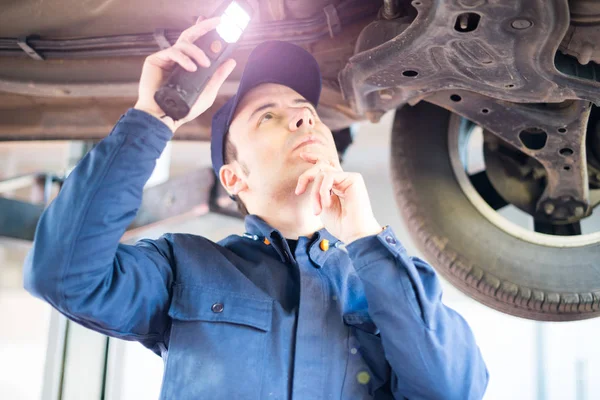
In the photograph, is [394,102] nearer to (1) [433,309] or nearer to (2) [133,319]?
(1) [433,309]

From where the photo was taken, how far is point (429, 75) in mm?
913

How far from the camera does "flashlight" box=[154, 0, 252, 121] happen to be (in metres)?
0.75

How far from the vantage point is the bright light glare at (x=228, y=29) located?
30.0 inches

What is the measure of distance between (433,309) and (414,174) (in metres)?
0.53

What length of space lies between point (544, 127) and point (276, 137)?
485mm

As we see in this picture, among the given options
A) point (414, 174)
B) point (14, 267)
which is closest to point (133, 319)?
point (414, 174)

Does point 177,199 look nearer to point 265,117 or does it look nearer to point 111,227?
point 265,117

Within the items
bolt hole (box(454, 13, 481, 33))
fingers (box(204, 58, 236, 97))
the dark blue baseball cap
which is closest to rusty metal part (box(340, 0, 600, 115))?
bolt hole (box(454, 13, 481, 33))

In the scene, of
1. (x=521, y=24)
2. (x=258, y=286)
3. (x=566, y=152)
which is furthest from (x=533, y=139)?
(x=258, y=286)

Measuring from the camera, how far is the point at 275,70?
1088 mm

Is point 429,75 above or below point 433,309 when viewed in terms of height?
above

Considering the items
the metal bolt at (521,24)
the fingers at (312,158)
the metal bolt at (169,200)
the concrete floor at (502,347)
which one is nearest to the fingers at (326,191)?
the fingers at (312,158)

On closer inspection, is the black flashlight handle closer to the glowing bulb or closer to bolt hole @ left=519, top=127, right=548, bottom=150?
the glowing bulb

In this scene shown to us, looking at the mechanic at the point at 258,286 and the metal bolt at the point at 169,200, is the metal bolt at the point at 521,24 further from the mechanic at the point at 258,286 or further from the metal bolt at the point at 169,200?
the metal bolt at the point at 169,200
